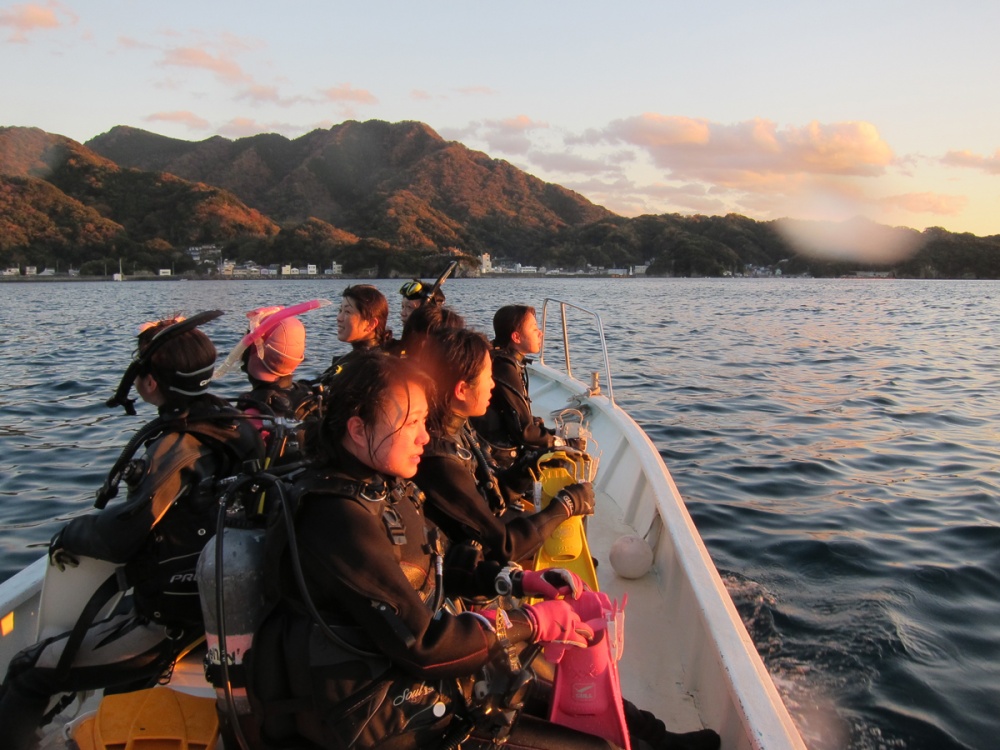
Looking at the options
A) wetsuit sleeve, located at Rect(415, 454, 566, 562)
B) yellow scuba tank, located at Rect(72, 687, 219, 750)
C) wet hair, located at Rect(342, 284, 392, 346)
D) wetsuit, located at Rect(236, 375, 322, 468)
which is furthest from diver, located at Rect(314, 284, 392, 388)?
yellow scuba tank, located at Rect(72, 687, 219, 750)

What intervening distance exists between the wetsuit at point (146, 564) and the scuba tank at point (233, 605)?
25.8 inches

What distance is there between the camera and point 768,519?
6148mm

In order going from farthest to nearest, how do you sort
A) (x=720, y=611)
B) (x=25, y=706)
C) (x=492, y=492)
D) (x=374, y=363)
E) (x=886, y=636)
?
(x=886, y=636), (x=492, y=492), (x=720, y=611), (x=25, y=706), (x=374, y=363)

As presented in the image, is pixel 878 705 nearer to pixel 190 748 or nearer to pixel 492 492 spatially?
pixel 492 492

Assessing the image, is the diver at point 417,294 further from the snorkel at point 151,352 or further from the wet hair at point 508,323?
the snorkel at point 151,352

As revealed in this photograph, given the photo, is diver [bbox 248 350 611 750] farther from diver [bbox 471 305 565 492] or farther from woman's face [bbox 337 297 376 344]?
woman's face [bbox 337 297 376 344]

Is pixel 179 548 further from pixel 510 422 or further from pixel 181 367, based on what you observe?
pixel 510 422

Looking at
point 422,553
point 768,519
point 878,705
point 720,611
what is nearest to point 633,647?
point 720,611

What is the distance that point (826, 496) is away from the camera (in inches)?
265

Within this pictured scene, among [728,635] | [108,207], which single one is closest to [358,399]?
[728,635]

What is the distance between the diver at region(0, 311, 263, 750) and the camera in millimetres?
2213

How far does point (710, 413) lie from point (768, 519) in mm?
4284

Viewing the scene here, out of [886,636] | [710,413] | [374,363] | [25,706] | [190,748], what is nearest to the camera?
[374,363]

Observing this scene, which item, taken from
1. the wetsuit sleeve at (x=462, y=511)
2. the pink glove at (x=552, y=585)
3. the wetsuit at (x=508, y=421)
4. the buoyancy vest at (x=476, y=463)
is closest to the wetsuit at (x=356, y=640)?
the pink glove at (x=552, y=585)
